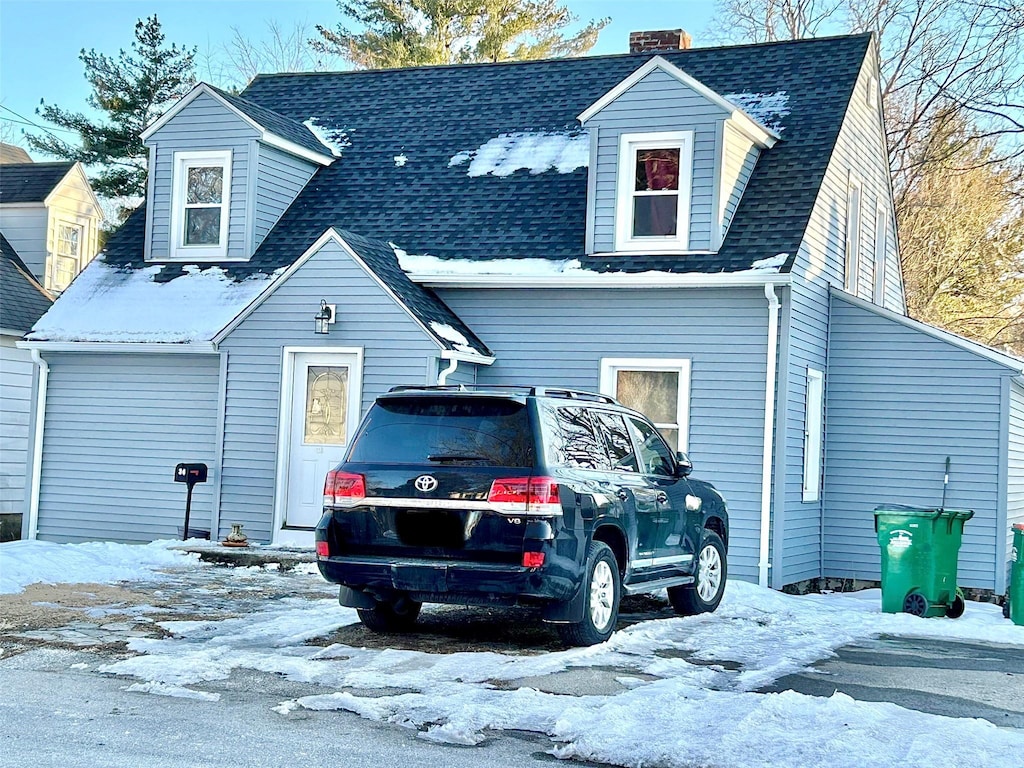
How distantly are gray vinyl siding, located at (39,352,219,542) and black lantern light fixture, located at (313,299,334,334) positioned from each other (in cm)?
213

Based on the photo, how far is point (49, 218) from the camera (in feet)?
75.5

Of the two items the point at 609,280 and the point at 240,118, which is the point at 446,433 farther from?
the point at 240,118

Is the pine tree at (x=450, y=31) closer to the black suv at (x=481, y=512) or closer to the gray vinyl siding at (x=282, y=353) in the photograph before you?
the gray vinyl siding at (x=282, y=353)

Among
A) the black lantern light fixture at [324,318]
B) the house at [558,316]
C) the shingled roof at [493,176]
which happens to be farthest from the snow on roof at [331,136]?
the black lantern light fixture at [324,318]

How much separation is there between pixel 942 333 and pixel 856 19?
1798 cm

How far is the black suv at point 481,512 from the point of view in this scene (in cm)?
888

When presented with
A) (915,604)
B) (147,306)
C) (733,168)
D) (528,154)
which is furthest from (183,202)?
(915,604)

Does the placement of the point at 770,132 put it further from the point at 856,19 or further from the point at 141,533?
the point at 856,19

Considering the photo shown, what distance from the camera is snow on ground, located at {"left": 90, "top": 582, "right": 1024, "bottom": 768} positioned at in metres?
6.29

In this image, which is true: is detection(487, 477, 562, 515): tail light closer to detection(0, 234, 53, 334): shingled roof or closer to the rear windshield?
the rear windshield

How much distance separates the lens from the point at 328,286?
599 inches

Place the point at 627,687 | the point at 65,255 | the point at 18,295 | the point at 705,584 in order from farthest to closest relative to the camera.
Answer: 1. the point at 65,255
2. the point at 18,295
3. the point at 705,584
4. the point at 627,687

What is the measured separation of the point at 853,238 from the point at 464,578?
36.2 ft

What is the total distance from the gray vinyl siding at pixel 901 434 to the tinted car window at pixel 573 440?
7012mm
